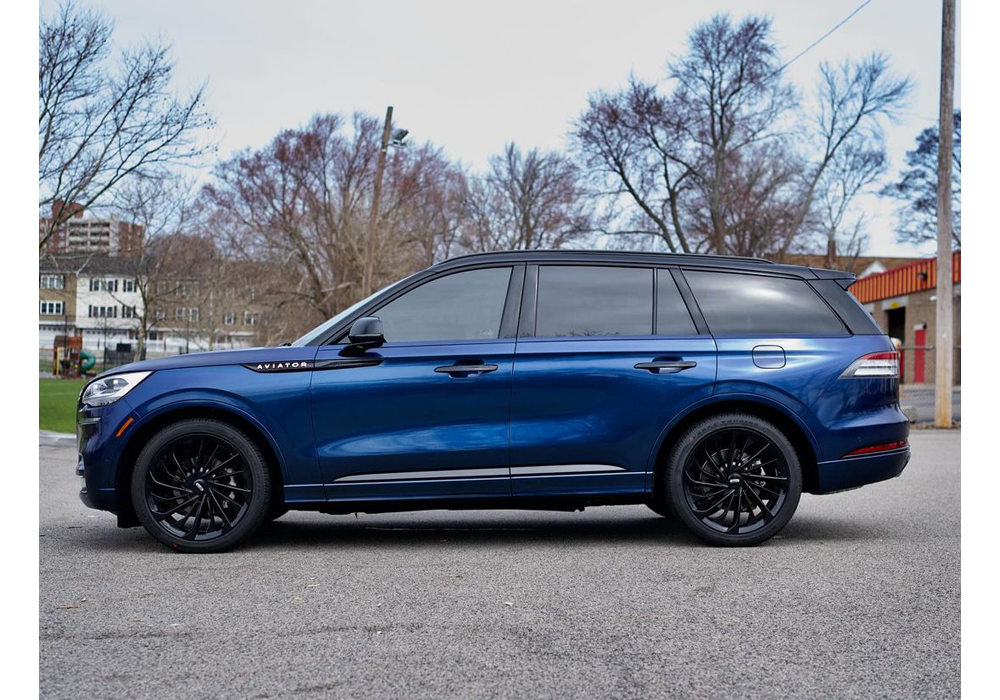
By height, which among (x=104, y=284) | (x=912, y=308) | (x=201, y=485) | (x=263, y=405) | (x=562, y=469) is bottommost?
(x=201, y=485)

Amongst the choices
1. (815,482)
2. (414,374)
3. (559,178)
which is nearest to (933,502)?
(815,482)

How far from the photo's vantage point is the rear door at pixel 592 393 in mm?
5832

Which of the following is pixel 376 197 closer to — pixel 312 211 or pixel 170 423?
pixel 312 211

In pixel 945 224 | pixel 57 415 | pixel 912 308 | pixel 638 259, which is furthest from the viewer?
pixel 912 308

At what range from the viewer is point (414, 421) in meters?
5.79

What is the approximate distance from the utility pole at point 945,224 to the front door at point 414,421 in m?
15.6

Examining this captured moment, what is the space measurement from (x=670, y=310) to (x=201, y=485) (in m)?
3.08

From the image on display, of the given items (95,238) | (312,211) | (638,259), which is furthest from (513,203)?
(638,259)

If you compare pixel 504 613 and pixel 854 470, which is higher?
pixel 854 470

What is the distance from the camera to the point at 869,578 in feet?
16.7

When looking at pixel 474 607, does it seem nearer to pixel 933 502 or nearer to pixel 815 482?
pixel 815 482

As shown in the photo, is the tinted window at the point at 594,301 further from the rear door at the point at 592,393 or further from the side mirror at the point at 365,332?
the side mirror at the point at 365,332

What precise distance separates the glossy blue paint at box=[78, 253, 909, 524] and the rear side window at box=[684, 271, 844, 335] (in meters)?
0.29

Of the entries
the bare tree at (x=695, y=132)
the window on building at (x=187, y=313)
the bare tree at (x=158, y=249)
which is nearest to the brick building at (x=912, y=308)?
the bare tree at (x=695, y=132)
